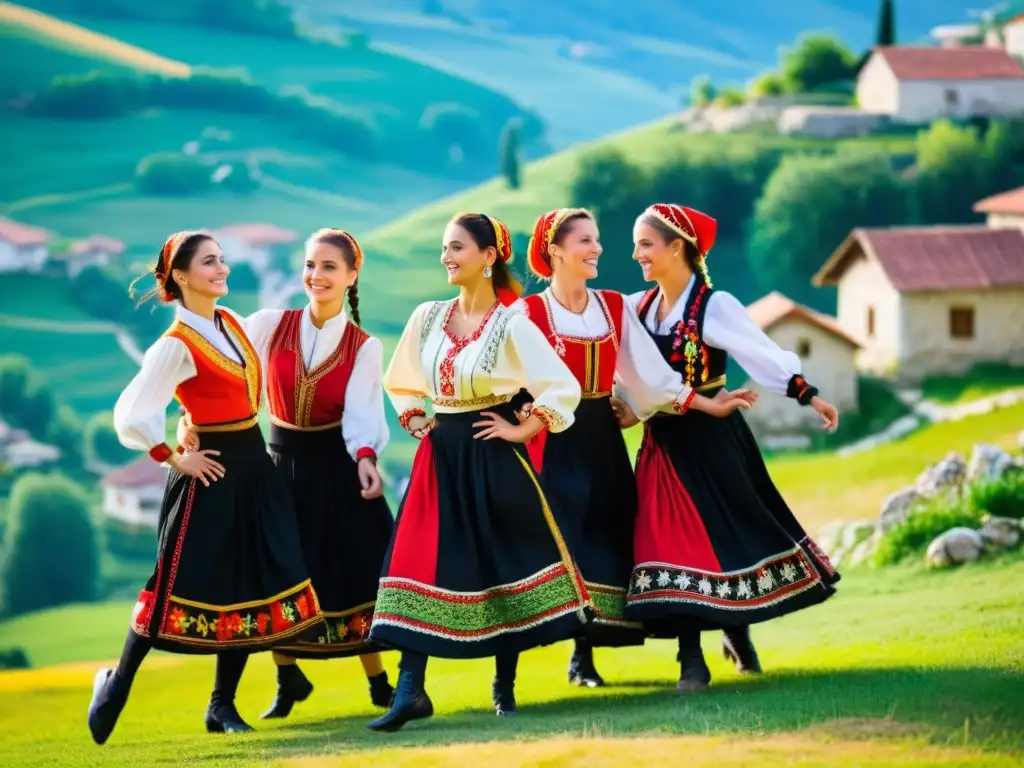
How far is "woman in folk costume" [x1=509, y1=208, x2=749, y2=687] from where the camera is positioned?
752cm

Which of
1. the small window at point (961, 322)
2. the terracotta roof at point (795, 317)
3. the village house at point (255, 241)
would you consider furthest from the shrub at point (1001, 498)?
the village house at point (255, 241)

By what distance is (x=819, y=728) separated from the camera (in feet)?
20.0

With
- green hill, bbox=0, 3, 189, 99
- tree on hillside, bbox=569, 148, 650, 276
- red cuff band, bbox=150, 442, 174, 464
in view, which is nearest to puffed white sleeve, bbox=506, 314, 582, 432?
red cuff band, bbox=150, 442, 174, 464

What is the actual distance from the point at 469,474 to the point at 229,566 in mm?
1109

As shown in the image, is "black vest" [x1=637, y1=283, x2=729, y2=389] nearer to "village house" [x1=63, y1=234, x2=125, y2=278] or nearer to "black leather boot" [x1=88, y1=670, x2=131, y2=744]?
"black leather boot" [x1=88, y1=670, x2=131, y2=744]

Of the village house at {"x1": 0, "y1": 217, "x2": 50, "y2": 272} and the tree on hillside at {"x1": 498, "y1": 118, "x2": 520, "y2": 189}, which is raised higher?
the tree on hillside at {"x1": 498, "y1": 118, "x2": 520, "y2": 189}

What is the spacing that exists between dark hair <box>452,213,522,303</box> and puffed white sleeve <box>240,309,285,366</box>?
3.84 ft

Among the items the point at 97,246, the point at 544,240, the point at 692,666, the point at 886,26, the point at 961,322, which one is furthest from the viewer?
the point at 97,246

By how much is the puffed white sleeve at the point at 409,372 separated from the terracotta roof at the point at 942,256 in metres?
32.5

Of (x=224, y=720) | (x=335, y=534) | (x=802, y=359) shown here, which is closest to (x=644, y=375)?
(x=335, y=534)

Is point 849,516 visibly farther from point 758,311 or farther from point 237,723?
point 237,723

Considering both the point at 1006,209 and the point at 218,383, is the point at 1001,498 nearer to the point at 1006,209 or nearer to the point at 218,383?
the point at 218,383

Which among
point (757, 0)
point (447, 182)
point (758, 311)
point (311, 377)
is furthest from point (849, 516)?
point (757, 0)

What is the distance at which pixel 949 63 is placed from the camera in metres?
56.2
